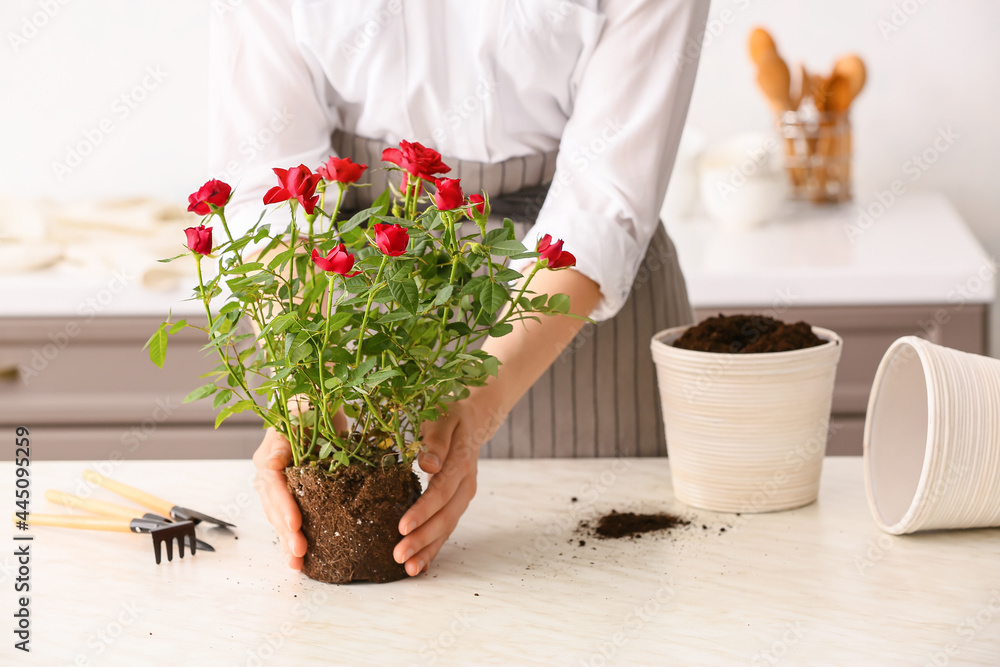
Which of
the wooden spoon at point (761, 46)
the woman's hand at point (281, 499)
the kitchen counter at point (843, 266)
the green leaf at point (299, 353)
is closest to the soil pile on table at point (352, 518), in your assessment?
the woman's hand at point (281, 499)

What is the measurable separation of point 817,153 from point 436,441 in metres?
1.57

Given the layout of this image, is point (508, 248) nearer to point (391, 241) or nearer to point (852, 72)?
point (391, 241)

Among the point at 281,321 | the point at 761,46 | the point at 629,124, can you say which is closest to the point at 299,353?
the point at 281,321

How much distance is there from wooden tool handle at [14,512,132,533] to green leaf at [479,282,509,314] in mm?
386

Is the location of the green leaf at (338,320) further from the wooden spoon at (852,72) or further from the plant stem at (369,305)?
the wooden spoon at (852,72)

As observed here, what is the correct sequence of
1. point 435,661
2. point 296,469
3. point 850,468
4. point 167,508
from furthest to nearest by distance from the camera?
1. point 850,468
2. point 167,508
3. point 296,469
4. point 435,661

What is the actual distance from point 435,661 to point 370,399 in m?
0.19

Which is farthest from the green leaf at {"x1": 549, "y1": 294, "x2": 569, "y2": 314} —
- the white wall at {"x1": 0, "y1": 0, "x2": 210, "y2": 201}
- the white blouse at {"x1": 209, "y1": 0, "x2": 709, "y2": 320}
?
the white wall at {"x1": 0, "y1": 0, "x2": 210, "y2": 201}

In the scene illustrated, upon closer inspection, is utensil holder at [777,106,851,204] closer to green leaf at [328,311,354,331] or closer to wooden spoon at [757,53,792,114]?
wooden spoon at [757,53,792,114]

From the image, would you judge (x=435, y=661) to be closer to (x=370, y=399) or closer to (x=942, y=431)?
(x=370, y=399)

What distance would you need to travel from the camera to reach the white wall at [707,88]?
2.10 m

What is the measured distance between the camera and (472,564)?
74 cm

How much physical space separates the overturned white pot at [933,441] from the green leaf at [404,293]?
376mm

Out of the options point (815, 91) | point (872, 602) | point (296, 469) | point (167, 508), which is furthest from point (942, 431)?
point (815, 91)
